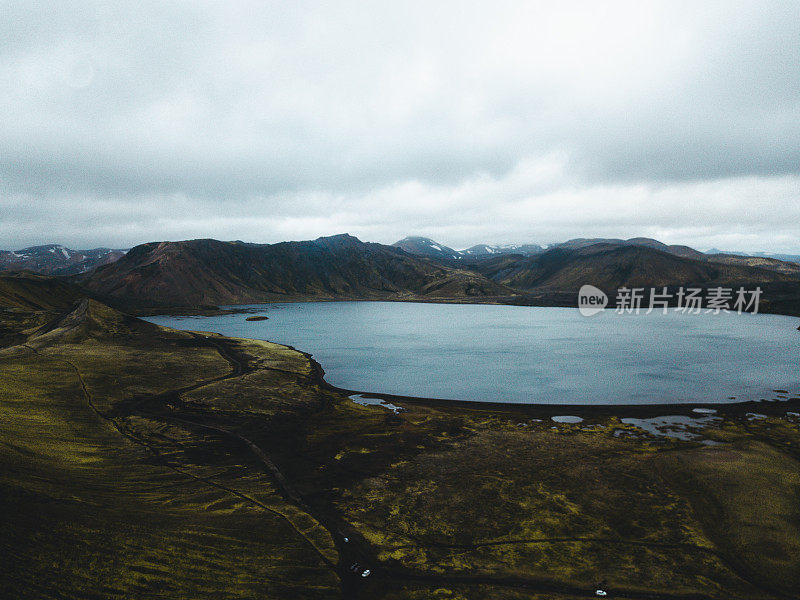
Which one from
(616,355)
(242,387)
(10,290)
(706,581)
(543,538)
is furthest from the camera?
(10,290)

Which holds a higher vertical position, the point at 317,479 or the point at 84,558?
the point at 84,558

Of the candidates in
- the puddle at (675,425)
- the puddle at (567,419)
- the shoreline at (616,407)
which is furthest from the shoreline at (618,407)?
the puddle at (675,425)

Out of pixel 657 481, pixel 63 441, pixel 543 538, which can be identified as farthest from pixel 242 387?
pixel 657 481

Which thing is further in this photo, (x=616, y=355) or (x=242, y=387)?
(x=616, y=355)

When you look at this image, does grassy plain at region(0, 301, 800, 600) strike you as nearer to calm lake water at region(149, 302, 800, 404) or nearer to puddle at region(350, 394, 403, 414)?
puddle at region(350, 394, 403, 414)

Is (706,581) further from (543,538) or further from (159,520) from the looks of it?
(159,520)

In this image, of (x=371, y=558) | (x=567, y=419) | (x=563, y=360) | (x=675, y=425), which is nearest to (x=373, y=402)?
(x=567, y=419)
